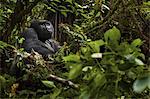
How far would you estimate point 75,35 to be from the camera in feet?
4.77

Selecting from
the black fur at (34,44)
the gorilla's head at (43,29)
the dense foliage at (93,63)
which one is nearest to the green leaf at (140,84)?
the dense foliage at (93,63)

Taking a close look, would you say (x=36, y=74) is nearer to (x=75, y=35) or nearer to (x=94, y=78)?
(x=94, y=78)

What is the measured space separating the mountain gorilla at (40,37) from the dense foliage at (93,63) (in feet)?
1.21

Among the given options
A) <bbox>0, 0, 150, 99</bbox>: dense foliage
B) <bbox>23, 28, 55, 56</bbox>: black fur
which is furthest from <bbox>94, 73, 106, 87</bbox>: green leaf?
<bbox>23, 28, 55, 56</bbox>: black fur

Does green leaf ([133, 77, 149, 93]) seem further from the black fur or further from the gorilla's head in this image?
the gorilla's head

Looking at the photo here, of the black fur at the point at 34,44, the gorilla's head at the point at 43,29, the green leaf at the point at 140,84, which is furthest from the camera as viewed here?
the gorilla's head at the point at 43,29

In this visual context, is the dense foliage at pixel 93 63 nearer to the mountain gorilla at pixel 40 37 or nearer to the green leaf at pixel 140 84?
the green leaf at pixel 140 84

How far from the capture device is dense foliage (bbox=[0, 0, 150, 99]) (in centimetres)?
61

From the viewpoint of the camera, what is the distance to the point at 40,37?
2.10 meters

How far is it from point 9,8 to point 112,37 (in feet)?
2.82

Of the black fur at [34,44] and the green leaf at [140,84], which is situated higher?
the green leaf at [140,84]

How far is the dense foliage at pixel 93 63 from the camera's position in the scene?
611 millimetres

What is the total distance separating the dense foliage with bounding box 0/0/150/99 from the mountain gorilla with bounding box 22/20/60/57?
37 centimetres

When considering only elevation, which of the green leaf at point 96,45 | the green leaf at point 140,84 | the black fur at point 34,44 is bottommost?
the black fur at point 34,44
